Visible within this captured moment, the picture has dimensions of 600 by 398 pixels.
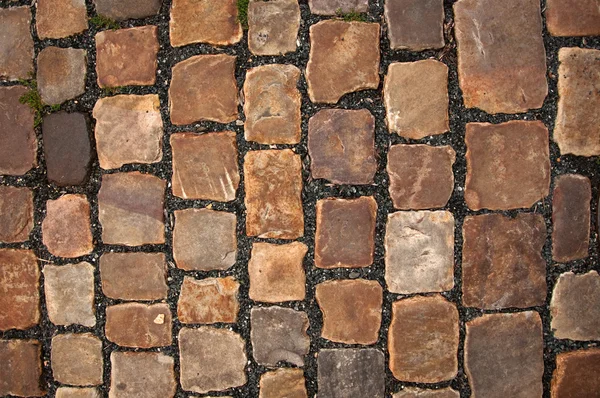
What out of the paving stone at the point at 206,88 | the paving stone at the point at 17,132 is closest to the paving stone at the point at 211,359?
the paving stone at the point at 206,88

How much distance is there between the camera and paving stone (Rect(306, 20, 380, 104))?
5.94ft

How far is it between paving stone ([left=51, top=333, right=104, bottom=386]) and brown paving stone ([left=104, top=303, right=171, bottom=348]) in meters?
0.11

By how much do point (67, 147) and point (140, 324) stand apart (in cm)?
76

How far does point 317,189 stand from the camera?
1.85 m

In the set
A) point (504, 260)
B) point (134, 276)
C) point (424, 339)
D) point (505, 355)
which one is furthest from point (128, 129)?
point (505, 355)

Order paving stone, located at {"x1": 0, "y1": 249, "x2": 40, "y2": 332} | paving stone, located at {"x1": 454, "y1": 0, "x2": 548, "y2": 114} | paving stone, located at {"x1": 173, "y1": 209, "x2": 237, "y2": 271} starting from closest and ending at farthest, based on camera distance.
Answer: paving stone, located at {"x1": 454, "y1": 0, "x2": 548, "y2": 114} → paving stone, located at {"x1": 173, "y1": 209, "x2": 237, "y2": 271} → paving stone, located at {"x1": 0, "y1": 249, "x2": 40, "y2": 332}

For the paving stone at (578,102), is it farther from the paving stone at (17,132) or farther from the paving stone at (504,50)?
the paving stone at (17,132)

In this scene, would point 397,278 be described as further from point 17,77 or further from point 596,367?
point 17,77

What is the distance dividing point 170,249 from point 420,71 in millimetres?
1176

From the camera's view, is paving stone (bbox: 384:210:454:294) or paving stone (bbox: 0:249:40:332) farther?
paving stone (bbox: 0:249:40:332)

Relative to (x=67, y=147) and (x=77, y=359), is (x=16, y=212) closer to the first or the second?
(x=67, y=147)

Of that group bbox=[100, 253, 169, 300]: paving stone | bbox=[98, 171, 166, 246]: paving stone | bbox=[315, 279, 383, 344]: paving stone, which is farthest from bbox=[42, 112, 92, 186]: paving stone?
bbox=[315, 279, 383, 344]: paving stone

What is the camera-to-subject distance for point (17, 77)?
6.50 feet

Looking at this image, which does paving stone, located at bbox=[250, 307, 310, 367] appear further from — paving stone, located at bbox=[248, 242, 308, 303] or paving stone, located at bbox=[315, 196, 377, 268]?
paving stone, located at bbox=[315, 196, 377, 268]
